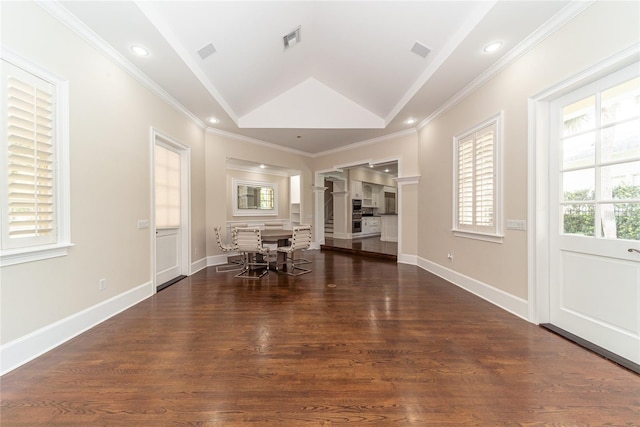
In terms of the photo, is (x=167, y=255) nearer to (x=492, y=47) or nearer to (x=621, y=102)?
(x=492, y=47)

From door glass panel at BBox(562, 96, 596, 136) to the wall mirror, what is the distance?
688cm

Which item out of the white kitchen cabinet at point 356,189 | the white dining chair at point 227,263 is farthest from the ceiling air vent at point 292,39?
the white kitchen cabinet at point 356,189

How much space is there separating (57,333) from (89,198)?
50.5 inches

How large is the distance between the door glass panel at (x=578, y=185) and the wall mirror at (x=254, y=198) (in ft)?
22.5

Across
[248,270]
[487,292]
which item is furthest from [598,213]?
[248,270]

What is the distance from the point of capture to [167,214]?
13.8ft

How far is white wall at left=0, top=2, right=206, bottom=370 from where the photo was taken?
194cm

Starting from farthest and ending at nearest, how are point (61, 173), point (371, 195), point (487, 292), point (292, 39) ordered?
point (371, 195)
point (292, 39)
point (487, 292)
point (61, 173)

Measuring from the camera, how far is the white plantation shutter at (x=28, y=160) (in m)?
1.88

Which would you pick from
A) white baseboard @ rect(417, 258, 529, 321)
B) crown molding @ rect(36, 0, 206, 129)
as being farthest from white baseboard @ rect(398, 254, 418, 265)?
crown molding @ rect(36, 0, 206, 129)

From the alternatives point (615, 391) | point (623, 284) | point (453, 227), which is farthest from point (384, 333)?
point (453, 227)

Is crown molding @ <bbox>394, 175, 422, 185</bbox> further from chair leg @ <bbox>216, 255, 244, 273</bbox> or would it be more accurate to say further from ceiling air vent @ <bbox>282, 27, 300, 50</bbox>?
chair leg @ <bbox>216, 255, 244, 273</bbox>

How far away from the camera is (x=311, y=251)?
7250 millimetres

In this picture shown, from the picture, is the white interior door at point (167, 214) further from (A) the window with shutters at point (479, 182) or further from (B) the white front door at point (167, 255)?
(A) the window with shutters at point (479, 182)
